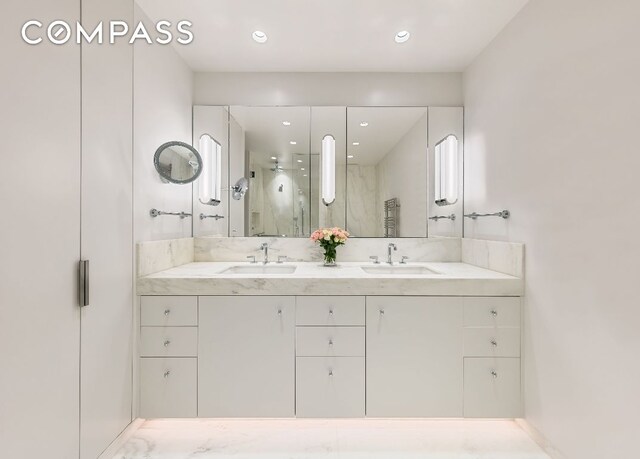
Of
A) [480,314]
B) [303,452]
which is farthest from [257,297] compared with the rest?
[480,314]

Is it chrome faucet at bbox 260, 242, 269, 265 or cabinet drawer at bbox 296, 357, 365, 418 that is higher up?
chrome faucet at bbox 260, 242, 269, 265

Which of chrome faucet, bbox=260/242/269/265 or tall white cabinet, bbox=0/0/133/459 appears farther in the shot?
chrome faucet, bbox=260/242/269/265

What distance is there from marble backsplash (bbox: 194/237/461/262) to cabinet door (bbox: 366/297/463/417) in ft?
2.57

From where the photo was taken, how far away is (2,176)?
1123 millimetres

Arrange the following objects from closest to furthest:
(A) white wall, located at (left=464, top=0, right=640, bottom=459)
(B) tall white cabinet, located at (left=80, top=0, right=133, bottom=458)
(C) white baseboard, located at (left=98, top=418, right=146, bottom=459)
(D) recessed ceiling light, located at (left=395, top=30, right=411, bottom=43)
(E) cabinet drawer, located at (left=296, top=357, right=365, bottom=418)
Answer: (A) white wall, located at (left=464, top=0, right=640, bottom=459) → (B) tall white cabinet, located at (left=80, top=0, right=133, bottom=458) → (C) white baseboard, located at (left=98, top=418, right=146, bottom=459) → (E) cabinet drawer, located at (left=296, top=357, right=365, bottom=418) → (D) recessed ceiling light, located at (left=395, top=30, right=411, bottom=43)

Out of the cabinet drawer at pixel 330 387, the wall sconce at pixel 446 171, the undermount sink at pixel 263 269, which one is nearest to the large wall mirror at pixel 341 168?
the wall sconce at pixel 446 171

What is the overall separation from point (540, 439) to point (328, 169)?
205cm

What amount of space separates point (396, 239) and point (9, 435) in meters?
2.30

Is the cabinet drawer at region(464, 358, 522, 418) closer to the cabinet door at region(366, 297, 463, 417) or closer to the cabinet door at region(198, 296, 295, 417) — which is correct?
the cabinet door at region(366, 297, 463, 417)

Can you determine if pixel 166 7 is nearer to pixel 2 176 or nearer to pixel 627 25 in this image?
pixel 2 176

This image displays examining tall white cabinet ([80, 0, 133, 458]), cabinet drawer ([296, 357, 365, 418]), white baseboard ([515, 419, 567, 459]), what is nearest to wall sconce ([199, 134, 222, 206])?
tall white cabinet ([80, 0, 133, 458])

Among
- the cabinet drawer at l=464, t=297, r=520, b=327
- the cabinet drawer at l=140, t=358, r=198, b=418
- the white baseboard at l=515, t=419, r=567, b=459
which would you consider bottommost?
the white baseboard at l=515, t=419, r=567, b=459

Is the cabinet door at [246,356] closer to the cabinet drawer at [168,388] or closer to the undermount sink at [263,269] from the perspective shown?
the cabinet drawer at [168,388]

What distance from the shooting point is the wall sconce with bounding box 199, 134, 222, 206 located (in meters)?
2.61
